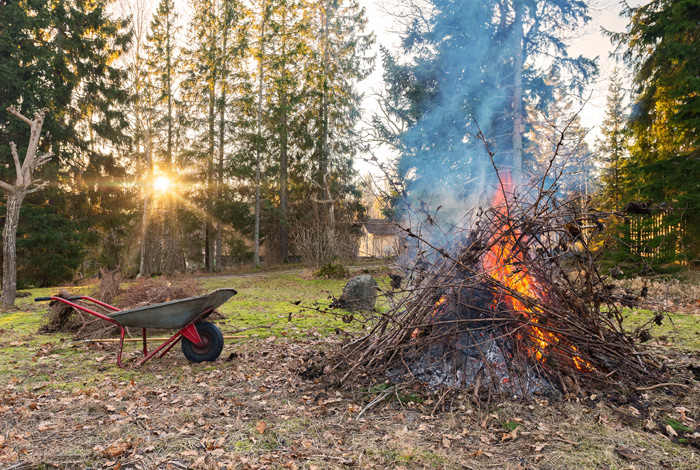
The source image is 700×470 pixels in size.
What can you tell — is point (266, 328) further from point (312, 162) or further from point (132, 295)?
point (312, 162)

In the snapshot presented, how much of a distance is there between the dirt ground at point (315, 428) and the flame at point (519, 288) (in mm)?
341

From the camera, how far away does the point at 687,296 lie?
7055 mm

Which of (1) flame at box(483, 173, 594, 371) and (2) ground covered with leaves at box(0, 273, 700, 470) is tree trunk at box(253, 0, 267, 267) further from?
(1) flame at box(483, 173, 594, 371)

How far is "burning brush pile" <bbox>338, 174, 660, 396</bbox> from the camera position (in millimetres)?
2848

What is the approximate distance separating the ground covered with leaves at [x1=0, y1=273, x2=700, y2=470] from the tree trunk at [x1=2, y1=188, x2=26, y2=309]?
15.9 feet

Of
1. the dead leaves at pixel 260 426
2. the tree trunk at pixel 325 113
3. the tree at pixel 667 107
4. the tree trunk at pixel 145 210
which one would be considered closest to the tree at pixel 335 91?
the tree trunk at pixel 325 113

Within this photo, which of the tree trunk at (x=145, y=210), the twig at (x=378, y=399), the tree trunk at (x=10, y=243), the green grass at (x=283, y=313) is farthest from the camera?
the tree trunk at (x=145, y=210)

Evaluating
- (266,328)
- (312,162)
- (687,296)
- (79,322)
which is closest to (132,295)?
(79,322)

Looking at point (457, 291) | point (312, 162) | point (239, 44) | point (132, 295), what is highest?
point (239, 44)

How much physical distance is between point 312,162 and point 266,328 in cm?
1491

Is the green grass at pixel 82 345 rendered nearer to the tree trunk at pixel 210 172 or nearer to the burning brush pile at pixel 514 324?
the burning brush pile at pixel 514 324

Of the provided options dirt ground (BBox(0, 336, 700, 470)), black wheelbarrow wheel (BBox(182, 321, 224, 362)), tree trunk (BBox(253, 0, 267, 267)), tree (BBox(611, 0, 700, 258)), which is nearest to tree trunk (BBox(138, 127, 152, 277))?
tree trunk (BBox(253, 0, 267, 267))

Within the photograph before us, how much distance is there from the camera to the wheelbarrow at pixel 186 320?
335 cm

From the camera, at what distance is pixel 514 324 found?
2975mm
